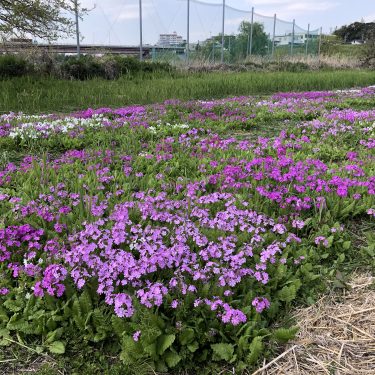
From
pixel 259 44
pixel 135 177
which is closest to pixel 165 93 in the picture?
pixel 135 177

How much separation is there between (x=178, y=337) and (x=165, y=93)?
997 centimetres

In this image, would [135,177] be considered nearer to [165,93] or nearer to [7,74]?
[165,93]

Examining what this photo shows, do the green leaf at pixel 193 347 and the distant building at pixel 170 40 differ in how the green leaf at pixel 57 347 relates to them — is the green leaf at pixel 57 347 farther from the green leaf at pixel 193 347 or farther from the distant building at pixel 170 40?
the distant building at pixel 170 40

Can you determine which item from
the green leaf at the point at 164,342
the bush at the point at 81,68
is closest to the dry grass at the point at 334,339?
the green leaf at the point at 164,342

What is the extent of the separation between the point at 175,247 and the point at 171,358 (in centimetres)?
80

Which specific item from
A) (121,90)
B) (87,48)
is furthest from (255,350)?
(87,48)

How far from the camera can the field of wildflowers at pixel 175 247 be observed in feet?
8.32

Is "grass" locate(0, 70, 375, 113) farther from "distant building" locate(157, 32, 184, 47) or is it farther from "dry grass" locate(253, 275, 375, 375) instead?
"dry grass" locate(253, 275, 375, 375)

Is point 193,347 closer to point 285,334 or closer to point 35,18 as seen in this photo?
point 285,334

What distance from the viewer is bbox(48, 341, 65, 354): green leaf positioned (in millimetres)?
2486

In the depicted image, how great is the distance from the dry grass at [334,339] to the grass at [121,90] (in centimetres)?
862

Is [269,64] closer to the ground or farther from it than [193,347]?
farther from it

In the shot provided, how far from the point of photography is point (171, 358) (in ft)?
7.93

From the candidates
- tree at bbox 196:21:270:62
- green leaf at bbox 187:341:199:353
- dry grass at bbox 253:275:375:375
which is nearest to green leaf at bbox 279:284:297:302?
dry grass at bbox 253:275:375:375
